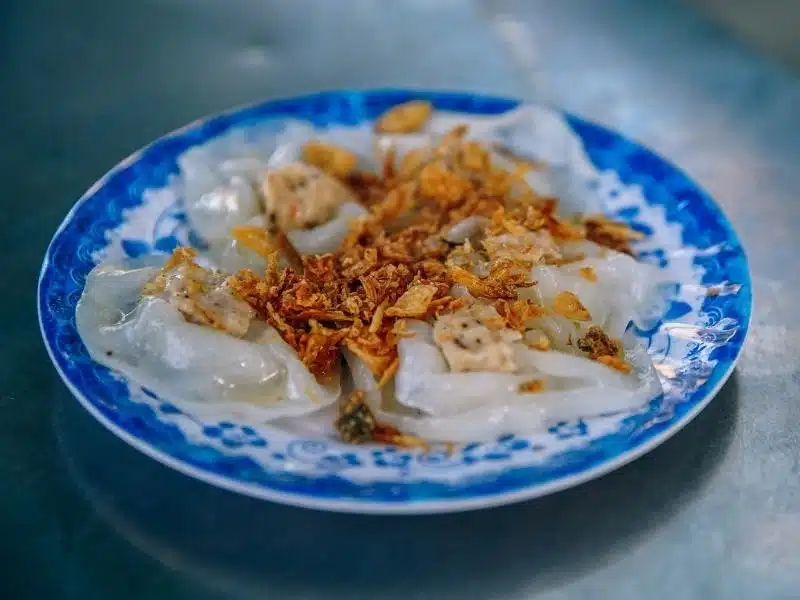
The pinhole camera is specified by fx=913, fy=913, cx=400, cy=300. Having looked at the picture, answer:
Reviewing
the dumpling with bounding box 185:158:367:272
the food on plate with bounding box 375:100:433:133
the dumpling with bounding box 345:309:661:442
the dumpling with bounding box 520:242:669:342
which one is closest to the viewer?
the dumpling with bounding box 345:309:661:442

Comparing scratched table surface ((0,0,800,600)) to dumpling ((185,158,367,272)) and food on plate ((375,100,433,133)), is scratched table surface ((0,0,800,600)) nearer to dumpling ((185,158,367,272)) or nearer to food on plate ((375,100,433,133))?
dumpling ((185,158,367,272))

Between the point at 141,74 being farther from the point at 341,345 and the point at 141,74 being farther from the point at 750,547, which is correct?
the point at 750,547

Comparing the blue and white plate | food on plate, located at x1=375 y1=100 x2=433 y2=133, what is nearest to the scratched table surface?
the blue and white plate

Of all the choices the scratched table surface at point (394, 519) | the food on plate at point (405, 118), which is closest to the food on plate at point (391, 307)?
the scratched table surface at point (394, 519)

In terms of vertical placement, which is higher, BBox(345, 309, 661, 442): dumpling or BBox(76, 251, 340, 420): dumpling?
BBox(345, 309, 661, 442): dumpling

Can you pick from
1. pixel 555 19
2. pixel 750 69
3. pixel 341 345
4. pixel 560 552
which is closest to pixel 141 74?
pixel 555 19

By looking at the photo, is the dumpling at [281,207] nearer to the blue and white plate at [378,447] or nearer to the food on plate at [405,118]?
the blue and white plate at [378,447]

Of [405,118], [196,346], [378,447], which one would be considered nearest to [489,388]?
[378,447]

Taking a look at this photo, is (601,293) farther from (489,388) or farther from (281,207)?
(281,207)
